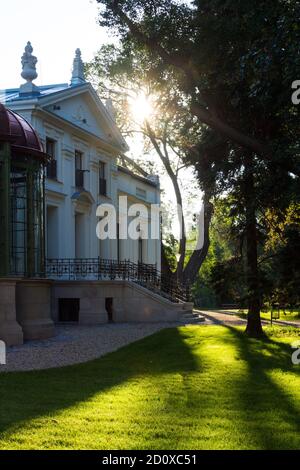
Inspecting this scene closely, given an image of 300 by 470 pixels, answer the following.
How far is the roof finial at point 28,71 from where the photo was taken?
25.8m

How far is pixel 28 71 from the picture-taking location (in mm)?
25812

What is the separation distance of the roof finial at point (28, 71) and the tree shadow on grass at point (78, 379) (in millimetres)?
12897

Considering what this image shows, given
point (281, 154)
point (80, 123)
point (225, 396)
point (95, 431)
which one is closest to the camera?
point (95, 431)

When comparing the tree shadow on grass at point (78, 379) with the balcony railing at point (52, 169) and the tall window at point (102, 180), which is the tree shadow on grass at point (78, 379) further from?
the tall window at point (102, 180)

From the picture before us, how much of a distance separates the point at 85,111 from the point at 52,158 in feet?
14.1

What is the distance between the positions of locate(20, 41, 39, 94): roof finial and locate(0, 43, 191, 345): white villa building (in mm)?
40

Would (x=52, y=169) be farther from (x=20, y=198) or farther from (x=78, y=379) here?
(x=78, y=379)

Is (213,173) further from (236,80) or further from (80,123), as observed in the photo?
(80,123)

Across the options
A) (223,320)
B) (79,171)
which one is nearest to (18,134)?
(79,171)

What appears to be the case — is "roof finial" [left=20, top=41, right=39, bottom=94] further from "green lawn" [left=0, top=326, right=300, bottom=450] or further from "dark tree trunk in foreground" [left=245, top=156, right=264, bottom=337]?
"green lawn" [left=0, top=326, right=300, bottom=450]

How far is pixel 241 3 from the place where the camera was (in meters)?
12.6

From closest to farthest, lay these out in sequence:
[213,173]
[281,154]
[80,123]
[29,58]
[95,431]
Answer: [95,431]
[281,154]
[213,173]
[29,58]
[80,123]

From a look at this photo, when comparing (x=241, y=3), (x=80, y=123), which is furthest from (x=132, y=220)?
(x=241, y=3)

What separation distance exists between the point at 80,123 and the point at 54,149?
2670 mm
